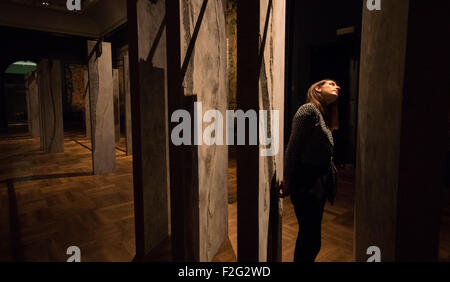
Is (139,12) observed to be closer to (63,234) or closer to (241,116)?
(241,116)

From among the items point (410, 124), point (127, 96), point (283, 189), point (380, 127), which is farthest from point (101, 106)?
point (410, 124)

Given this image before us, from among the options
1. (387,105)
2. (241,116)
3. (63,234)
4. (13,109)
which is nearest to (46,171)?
(63,234)

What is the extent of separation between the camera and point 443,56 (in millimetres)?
1044

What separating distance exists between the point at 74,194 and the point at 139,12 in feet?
9.71

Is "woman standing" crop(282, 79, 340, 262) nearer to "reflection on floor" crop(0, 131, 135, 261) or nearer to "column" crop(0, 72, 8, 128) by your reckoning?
"reflection on floor" crop(0, 131, 135, 261)

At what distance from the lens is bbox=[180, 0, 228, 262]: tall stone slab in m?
1.83

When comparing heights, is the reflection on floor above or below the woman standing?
below

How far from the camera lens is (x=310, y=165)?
5.61 feet

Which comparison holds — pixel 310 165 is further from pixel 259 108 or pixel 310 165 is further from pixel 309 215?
pixel 259 108

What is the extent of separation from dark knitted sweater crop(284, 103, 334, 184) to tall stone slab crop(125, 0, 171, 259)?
1.18m

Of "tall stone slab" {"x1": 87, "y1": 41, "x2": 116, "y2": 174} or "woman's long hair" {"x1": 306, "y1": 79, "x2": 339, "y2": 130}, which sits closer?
"woman's long hair" {"x1": 306, "y1": 79, "x2": 339, "y2": 130}

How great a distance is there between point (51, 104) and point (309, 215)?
7.33 m

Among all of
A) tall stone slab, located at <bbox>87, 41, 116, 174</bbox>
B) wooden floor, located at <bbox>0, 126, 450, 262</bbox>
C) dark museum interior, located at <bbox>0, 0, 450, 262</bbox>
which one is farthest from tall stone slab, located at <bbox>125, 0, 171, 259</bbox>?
tall stone slab, located at <bbox>87, 41, 116, 174</bbox>
